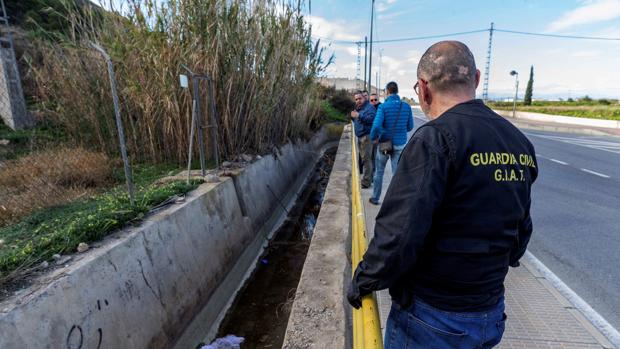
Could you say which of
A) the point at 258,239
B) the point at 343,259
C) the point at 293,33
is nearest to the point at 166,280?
the point at 343,259

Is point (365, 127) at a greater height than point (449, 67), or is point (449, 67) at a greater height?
point (449, 67)

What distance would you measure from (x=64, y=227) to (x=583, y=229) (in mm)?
6092

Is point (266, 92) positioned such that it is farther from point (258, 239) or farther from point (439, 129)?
point (439, 129)

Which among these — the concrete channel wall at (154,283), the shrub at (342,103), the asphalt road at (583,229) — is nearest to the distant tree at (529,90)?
the shrub at (342,103)

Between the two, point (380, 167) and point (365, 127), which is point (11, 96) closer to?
point (365, 127)

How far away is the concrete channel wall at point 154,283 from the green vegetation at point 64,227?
152mm

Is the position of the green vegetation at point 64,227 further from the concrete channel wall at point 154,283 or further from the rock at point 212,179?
the rock at point 212,179

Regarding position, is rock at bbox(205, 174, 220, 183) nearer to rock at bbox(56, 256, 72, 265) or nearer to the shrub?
rock at bbox(56, 256, 72, 265)

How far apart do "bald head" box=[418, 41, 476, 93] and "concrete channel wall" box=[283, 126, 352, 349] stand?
168 centimetres

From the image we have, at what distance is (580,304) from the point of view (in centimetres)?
293

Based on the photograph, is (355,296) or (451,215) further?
(355,296)

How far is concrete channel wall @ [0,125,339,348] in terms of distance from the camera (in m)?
1.97

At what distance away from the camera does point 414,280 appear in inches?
52.1

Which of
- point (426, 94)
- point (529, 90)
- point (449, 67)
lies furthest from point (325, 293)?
point (529, 90)
